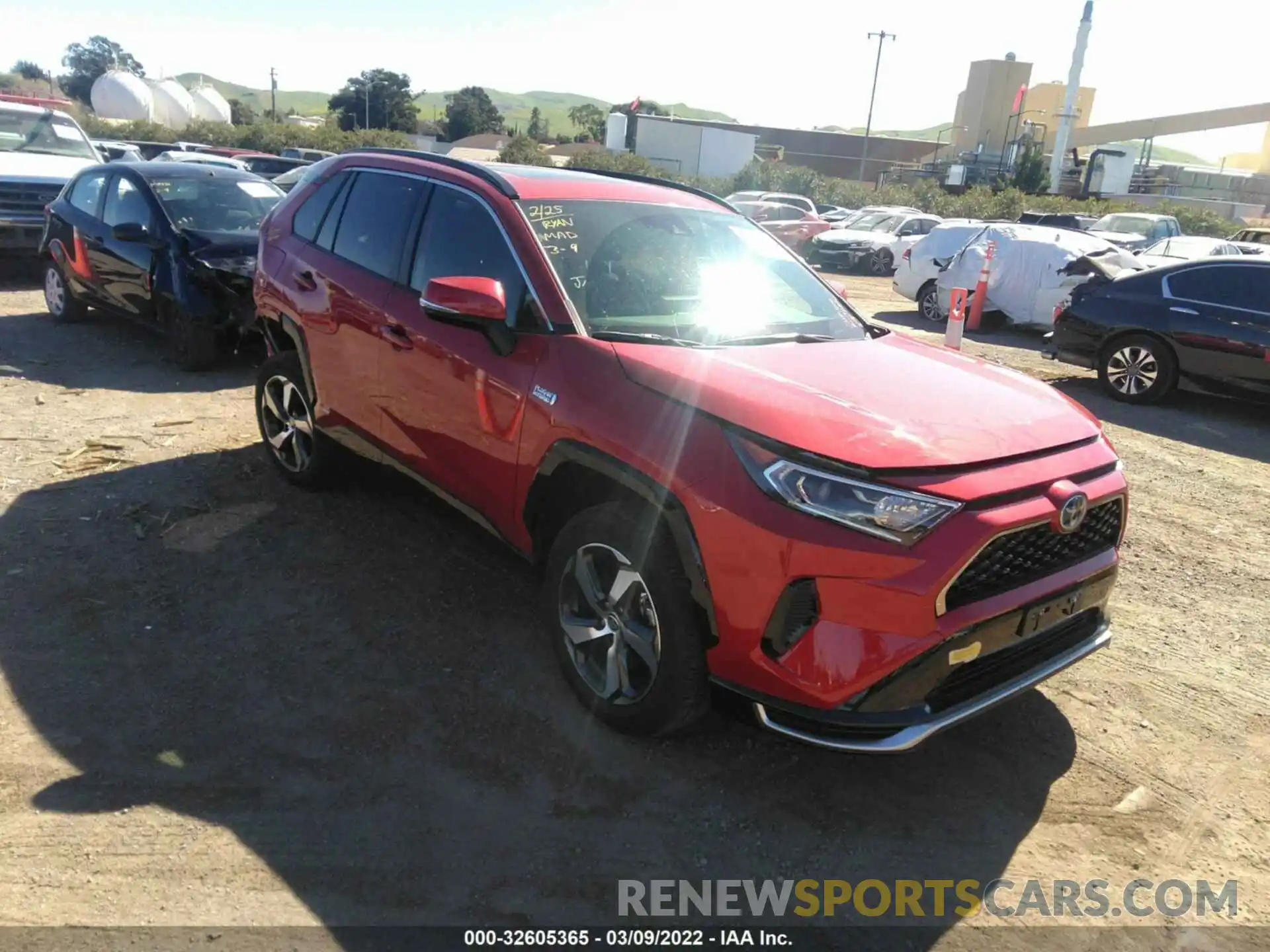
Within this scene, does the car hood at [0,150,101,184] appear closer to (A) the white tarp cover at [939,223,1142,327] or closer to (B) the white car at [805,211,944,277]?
(A) the white tarp cover at [939,223,1142,327]

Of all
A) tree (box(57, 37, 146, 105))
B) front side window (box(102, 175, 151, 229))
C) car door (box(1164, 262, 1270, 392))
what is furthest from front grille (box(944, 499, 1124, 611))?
tree (box(57, 37, 146, 105))

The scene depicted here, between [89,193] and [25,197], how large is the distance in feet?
10.8

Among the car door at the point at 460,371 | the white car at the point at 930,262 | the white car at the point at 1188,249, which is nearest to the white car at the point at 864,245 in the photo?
the white car at the point at 1188,249

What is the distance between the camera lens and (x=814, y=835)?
2938 millimetres

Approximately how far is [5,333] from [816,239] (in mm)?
17719

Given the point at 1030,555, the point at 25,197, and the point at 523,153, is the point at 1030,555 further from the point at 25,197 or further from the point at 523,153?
the point at 523,153

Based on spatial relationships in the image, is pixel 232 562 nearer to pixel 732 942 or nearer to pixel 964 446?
pixel 732 942

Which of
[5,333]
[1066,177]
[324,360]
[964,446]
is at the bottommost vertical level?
[5,333]

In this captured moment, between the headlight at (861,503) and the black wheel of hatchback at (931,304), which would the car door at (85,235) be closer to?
the headlight at (861,503)

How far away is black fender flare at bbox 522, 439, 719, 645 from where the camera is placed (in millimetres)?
2811

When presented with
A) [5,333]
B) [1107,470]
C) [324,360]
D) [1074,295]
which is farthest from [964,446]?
[5,333]

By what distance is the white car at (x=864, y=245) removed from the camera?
2219 centimetres

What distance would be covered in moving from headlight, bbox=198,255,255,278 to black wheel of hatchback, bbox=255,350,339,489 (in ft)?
8.83

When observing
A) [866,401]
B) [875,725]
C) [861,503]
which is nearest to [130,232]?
[866,401]
